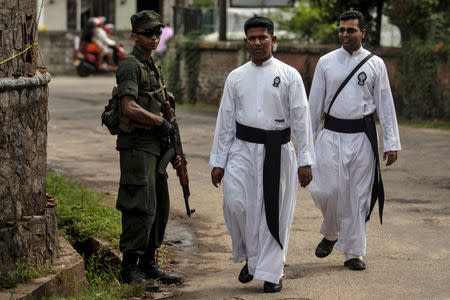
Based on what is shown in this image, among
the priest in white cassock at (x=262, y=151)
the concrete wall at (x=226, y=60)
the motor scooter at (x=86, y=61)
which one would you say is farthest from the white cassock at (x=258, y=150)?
the motor scooter at (x=86, y=61)

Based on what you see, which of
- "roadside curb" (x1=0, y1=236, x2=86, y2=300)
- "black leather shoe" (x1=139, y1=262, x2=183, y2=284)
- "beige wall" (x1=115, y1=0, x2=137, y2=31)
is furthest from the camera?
"beige wall" (x1=115, y1=0, x2=137, y2=31)

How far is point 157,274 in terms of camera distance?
21.7 ft

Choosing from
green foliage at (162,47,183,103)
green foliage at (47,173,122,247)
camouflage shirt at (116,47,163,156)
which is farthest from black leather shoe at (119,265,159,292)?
green foliage at (162,47,183,103)

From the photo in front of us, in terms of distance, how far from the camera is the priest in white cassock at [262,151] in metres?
6.25

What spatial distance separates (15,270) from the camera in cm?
599


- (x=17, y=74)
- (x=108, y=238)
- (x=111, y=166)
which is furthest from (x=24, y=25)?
(x=111, y=166)

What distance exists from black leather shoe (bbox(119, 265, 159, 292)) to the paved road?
247mm

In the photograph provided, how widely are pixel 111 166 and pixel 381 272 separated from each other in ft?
18.2

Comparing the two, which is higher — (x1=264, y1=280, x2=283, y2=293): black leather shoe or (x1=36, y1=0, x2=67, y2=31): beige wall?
(x1=36, y1=0, x2=67, y2=31): beige wall

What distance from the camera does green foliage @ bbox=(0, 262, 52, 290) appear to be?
5.86m

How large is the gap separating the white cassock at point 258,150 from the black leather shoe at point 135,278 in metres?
0.66

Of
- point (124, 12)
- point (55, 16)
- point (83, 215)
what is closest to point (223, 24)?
point (83, 215)

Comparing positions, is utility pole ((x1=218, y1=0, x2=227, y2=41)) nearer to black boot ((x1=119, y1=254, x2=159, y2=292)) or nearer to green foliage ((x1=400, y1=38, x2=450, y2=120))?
green foliage ((x1=400, y1=38, x2=450, y2=120))

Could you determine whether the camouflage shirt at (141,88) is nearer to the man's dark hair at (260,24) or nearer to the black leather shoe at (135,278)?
the man's dark hair at (260,24)
